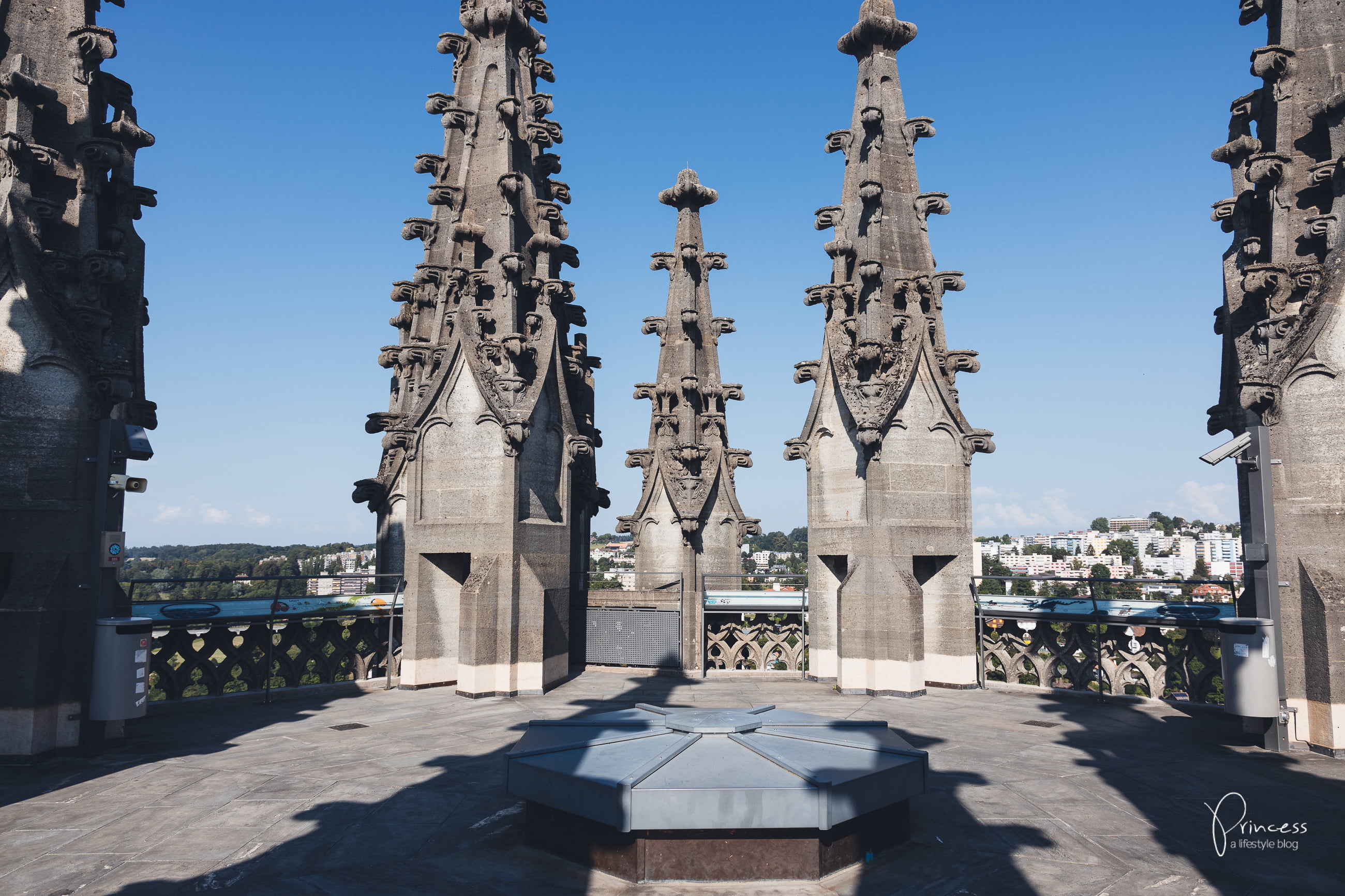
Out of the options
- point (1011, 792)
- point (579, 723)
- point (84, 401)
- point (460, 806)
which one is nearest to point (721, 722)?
point (579, 723)

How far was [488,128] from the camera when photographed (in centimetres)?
1938

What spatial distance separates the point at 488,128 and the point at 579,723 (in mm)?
14643

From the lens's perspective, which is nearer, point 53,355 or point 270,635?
point 53,355

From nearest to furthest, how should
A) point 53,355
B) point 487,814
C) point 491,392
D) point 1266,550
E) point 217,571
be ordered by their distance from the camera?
point 487,814, point 1266,550, point 53,355, point 491,392, point 217,571

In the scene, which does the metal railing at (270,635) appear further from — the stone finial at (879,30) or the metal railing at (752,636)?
the stone finial at (879,30)

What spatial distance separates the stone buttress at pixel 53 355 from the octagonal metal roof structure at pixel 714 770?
23.5ft

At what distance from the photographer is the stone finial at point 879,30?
19.2 metres

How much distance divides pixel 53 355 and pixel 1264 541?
17.1 metres

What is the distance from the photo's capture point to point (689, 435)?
25375 mm

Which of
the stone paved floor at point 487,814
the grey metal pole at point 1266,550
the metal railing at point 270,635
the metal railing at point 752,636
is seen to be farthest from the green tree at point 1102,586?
the metal railing at point 270,635

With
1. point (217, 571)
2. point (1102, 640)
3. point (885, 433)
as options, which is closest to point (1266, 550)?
point (1102, 640)

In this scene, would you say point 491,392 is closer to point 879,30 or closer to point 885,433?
point 885,433

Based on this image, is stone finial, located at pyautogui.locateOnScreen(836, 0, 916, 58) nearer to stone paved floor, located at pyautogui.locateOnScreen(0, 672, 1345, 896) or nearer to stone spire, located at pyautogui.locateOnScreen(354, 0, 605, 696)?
stone spire, located at pyautogui.locateOnScreen(354, 0, 605, 696)

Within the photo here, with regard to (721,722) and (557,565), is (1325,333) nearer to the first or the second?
(721,722)
